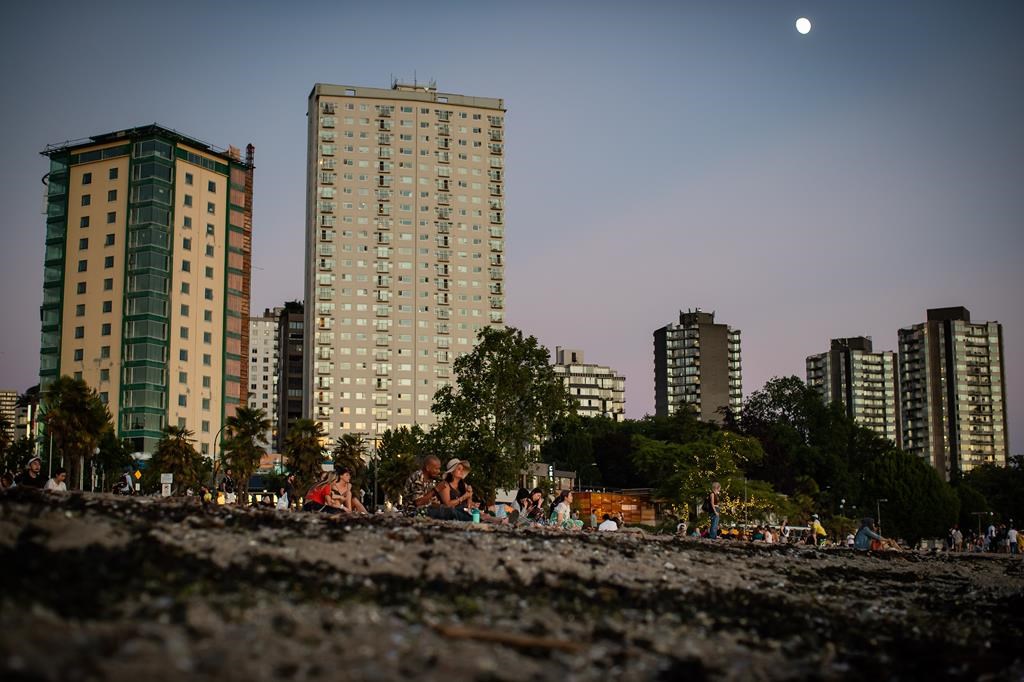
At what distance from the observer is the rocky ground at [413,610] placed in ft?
33.7

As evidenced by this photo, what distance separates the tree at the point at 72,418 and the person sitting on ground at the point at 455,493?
5482 cm

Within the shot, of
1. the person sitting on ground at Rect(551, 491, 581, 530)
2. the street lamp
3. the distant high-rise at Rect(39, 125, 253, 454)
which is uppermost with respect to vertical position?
the distant high-rise at Rect(39, 125, 253, 454)

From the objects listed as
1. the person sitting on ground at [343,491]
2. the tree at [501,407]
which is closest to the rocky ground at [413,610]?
the person sitting on ground at [343,491]

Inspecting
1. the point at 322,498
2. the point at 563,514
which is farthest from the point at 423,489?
the point at 563,514

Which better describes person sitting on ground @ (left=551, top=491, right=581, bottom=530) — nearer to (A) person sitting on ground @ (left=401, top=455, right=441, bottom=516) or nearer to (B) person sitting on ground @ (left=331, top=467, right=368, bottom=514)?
→ (A) person sitting on ground @ (left=401, top=455, right=441, bottom=516)

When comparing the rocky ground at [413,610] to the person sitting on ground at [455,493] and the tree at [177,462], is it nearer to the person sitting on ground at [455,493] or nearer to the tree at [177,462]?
the person sitting on ground at [455,493]

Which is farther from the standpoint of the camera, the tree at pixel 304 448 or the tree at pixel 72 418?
the tree at pixel 304 448

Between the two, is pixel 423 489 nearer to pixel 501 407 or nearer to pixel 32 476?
pixel 32 476

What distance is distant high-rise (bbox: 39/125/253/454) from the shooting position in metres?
137

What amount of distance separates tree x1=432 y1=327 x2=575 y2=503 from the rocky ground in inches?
1487

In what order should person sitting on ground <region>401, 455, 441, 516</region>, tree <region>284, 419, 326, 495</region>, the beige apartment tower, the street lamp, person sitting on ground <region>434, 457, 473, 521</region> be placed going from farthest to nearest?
1. the beige apartment tower
2. the street lamp
3. tree <region>284, 419, 326, 495</region>
4. person sitting on ground <region>401, 455, 441, 516</region>
5. person sitting on ground <region>434, 457, 473, 521</region>

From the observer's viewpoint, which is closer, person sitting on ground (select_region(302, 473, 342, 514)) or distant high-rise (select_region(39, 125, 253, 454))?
person sitting on ground (select_region(302, 473, 342, 514))

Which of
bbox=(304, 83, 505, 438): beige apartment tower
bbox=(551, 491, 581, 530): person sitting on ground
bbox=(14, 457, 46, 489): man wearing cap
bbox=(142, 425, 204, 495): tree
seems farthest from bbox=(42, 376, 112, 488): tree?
bbox=(304, 83, 505, 438): beige apartment tower

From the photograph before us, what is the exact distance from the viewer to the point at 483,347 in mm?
61469
